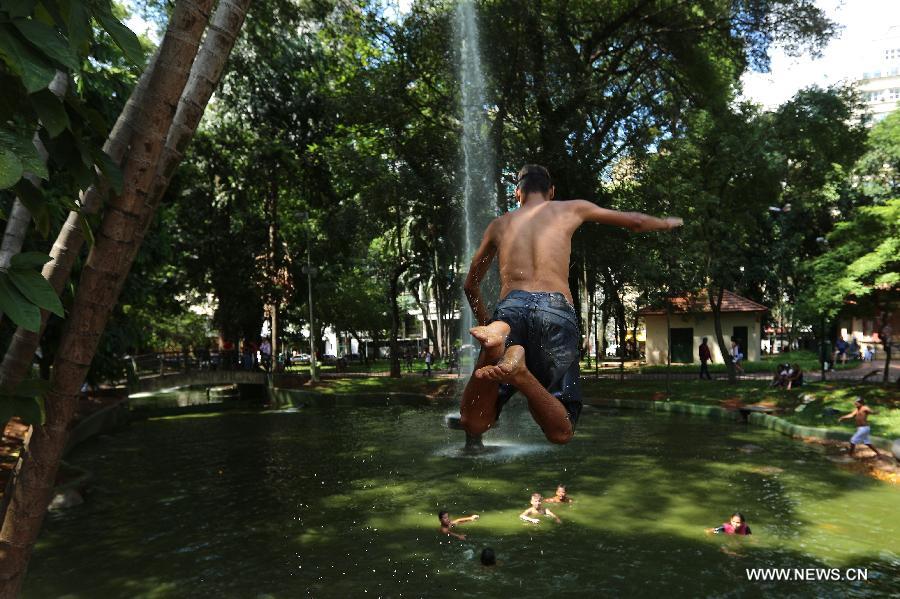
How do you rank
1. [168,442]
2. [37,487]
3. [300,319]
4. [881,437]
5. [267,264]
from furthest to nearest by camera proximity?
[300,319], [267,264], [168,442], [881,437], [37,487]

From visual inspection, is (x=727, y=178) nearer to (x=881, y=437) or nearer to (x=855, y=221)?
(x=855, y=221)

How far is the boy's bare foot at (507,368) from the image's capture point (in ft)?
12.8

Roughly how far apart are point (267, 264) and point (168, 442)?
14041 millimetres

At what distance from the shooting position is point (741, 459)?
1994 centimetres

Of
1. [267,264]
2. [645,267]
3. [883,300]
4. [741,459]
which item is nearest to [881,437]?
[741,459]

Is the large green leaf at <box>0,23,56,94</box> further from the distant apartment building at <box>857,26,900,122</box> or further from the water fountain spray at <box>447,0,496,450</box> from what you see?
the distant apartment building at <box>857,26,900,122</box>

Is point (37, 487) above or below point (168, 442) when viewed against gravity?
above

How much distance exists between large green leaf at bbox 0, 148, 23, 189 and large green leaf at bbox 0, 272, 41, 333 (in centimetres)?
50

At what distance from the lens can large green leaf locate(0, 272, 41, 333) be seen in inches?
101

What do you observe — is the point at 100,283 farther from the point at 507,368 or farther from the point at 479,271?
the point at 479,271

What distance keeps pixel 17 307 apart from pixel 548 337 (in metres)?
2.97

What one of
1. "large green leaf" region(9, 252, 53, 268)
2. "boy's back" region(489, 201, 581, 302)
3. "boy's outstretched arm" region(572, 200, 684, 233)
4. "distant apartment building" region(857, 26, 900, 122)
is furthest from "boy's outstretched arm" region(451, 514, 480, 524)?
"distant apartment building" region(857, 26, 900, 122)

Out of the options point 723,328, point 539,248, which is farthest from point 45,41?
point 723,328

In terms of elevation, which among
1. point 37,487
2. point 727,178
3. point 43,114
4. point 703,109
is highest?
point 703,109
